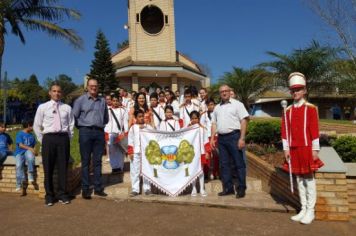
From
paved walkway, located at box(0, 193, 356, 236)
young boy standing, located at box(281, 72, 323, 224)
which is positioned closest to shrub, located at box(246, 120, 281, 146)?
paved walkway, located at box(0, 193, 356, 236)

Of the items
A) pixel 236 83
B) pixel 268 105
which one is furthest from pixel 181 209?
pixel 268 105

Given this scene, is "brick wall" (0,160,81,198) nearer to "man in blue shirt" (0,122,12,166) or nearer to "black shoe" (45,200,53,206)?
"man in blue shirt" (0,122,12,166)

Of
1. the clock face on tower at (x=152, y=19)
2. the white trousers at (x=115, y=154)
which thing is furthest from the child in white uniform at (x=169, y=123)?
the clock face on tower at (x=152, y=19)

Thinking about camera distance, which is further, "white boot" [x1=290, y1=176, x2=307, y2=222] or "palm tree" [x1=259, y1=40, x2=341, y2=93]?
"palm tree" [x1=259, y1=40, x2=341, y2=93]

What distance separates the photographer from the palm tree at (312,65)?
50.0 feet

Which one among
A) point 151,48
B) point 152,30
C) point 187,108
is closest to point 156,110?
point 187,108

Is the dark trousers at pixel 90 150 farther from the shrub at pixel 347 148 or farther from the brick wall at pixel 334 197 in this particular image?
the shrub at pixel 347 148

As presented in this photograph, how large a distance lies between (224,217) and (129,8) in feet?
92.8

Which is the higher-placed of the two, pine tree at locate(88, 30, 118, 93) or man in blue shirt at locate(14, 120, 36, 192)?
pine tree at locate(88, 30, 118, 93)

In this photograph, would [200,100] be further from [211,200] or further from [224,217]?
[224,217]

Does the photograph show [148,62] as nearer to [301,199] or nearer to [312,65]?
[312,65]

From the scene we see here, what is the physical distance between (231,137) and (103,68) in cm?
2870

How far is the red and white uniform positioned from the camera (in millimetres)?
5426

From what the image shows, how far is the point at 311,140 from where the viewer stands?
5461 mm
